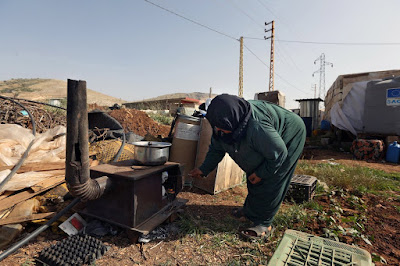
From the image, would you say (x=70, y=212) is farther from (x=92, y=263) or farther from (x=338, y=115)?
(x=338, y=115)

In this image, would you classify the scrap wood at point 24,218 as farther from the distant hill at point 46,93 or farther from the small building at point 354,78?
the distant hill at point 46,93

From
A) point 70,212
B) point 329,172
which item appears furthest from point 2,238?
point 329,172

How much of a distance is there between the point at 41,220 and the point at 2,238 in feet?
1.10

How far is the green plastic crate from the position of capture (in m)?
1.75

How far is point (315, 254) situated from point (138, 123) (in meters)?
5.74

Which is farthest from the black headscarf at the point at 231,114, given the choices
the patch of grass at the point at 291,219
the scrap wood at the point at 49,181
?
the scrap wood at the point at 49,181

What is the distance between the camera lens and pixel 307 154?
852cm

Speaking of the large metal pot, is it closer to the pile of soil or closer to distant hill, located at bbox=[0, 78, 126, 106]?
the pile of soil

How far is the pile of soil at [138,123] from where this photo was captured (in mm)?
6434

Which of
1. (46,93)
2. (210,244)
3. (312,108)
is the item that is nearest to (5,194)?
(210,244)

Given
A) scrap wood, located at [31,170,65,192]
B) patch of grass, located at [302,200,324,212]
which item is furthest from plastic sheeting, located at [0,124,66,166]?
patch of grass, located at [302,200,324,212]

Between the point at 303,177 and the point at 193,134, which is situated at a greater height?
the point at 193,134

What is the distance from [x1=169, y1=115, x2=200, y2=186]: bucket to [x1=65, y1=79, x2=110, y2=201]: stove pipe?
6.51 feet

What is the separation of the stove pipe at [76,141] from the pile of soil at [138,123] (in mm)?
4485
